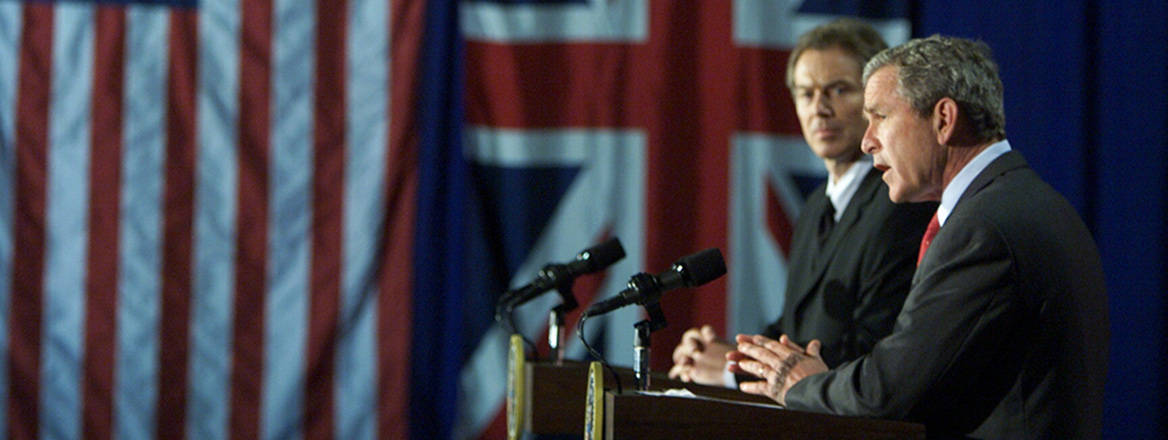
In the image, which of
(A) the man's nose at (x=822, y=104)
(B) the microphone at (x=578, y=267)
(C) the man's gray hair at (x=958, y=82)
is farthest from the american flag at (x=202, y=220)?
(C) the man's gray hair at (x=958, y=82)

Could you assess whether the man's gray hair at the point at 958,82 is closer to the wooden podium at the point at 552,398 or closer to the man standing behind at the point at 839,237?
the man standing behind at the point at 839,237

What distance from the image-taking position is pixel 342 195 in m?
3.67

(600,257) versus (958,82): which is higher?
(958,82)

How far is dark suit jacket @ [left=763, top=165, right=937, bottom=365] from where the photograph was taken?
2.13 m

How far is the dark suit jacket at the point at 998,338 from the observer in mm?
1558

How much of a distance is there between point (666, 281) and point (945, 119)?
52 cm

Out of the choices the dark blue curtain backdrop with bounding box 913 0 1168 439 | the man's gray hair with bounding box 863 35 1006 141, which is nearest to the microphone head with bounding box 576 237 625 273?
the man's gray hair with bounding box 863 35 1006 141

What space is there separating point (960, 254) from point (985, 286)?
60mm

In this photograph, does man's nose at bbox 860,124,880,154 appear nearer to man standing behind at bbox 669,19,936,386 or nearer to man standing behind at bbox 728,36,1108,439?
man standing behind at bbox 728,36,1108,439

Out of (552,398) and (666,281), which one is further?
(552,398)

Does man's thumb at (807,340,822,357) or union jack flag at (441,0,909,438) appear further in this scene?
union jack flag at (441,0,909,438)

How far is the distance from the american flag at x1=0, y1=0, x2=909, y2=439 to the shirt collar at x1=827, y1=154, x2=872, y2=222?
50.4 inches

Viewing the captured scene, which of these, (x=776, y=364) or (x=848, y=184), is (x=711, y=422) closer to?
(x=776, y=364)

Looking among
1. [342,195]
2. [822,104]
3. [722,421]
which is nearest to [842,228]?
[822,104]
